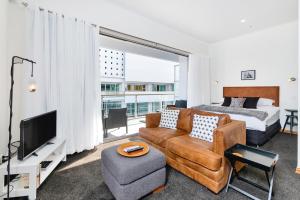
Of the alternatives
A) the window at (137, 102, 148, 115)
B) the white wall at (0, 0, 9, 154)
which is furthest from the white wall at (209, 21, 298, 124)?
the white wall at (0, 0, 9, 154)

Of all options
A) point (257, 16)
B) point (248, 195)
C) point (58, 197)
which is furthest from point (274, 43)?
point (58, 197)

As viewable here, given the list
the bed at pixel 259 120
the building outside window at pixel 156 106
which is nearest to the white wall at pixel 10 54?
the bed at pixel 259 120

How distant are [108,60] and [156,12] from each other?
6.96 meters

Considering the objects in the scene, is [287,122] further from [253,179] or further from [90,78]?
[90,78]

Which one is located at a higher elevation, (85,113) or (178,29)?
(178,29)

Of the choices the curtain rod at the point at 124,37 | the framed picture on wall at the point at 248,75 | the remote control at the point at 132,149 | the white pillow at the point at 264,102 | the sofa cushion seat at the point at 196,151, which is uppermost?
the curtain rod at the point at 124,37

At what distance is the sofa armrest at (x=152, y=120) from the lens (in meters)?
3.25

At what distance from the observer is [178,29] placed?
15.3ft

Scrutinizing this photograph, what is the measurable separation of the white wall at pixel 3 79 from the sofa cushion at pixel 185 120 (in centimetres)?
276

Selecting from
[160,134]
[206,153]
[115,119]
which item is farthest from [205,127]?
[115,119]

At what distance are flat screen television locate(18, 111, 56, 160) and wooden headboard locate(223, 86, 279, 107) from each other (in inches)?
205

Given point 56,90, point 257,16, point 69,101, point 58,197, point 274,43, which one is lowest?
point 58,197

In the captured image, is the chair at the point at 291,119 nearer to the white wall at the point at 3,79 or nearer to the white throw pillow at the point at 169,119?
the white throw pillow at the point at 169,119

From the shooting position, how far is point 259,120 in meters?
3.13
